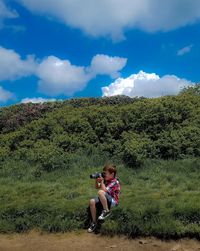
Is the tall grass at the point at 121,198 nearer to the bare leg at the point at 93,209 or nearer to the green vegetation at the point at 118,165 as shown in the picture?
the green vegetation at the point at 118,165

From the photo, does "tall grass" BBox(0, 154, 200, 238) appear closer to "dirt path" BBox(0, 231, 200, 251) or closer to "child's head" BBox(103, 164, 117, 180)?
"dirt path" BBox(0, 231, 200, 251)

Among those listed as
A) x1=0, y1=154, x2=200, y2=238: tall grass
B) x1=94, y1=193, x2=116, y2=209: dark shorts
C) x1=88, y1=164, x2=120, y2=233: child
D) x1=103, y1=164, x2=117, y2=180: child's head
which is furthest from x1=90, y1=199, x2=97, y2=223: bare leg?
x1=103, y1=164, x2=117, y2=180: child's head

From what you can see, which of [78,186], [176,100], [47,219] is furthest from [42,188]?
[176,100]

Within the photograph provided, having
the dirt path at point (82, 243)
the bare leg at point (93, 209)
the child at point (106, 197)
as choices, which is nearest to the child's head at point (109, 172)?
the child at point (106, 197)

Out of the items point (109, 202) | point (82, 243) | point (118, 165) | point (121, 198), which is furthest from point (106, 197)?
point (118, 165)

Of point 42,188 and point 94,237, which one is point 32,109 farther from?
point 94,237

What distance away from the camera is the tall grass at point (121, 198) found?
29.6 ft

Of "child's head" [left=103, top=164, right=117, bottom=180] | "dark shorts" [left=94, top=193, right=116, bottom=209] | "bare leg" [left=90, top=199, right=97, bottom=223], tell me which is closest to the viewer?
"bare leg" [left=90, top=199, right=97, bottom=223]

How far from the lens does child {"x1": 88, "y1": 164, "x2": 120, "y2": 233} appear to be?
9438mm

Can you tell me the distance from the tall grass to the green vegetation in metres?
0.02

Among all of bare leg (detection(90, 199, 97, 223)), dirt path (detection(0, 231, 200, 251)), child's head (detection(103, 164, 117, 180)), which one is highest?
child's head (detection(103, 164, 117, 180))

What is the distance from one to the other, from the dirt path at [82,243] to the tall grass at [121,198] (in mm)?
165

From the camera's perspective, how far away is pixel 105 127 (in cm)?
1506

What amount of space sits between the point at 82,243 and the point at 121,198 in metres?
1.63
